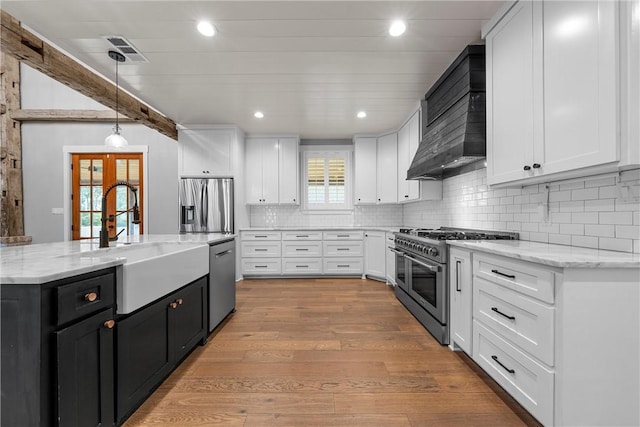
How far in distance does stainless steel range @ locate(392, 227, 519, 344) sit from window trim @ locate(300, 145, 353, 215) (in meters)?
2.20

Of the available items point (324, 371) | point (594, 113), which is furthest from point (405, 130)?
point (324, 371)

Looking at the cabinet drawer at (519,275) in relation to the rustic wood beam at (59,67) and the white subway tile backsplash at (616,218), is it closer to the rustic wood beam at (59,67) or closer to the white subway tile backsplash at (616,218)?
the white subway tile backsplash at (616,218)

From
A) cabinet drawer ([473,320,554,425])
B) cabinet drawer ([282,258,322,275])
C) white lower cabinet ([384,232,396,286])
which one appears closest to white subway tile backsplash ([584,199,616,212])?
cabinet drawer ([473,320,554,425])

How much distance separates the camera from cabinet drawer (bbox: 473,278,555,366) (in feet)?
4.56

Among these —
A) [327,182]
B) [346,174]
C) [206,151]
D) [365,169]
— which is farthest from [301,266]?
[206,151]

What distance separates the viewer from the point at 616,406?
1289 millimetres

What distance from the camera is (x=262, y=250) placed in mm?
5086

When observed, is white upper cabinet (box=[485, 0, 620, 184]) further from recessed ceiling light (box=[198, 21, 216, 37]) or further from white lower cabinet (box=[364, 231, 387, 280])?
white lower cabinet (box=[364, 231, 387, 280])

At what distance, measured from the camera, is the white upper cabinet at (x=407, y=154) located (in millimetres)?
4039

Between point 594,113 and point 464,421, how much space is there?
5.75 ft

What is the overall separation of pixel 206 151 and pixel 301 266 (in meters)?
2.54

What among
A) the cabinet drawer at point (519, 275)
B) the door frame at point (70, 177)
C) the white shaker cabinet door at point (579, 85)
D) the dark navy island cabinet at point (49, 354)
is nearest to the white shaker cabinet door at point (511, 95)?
the white shaker cabinet door at point (579, 85)

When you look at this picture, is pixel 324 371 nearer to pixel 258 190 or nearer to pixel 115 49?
pixel 115 49

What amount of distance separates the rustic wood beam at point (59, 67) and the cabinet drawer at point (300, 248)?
2857 mm
